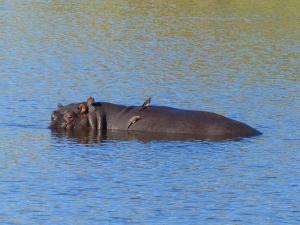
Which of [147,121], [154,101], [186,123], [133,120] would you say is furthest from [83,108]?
[154,101]

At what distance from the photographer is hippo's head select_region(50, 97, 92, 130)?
68.0ft

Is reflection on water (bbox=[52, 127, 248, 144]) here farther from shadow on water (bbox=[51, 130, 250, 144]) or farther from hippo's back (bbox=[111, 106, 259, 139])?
hippo's back (bbox=[111, 106, 259, 139])

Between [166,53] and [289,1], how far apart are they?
13.2 metres

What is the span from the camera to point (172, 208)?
1551 cm

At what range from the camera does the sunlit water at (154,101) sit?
15766mm

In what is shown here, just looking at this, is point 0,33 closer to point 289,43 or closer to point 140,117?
point 289,43

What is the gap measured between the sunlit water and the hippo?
1.34 feet

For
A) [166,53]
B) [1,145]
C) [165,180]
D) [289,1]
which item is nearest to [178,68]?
[166,53]

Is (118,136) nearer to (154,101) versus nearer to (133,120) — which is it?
(133,120)

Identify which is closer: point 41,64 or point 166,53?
point 41,64

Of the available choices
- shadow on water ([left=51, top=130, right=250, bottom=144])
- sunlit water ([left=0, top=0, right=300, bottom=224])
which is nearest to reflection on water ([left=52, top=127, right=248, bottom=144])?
shadow on water ([left=51, top=130, right=250, bottom=144])

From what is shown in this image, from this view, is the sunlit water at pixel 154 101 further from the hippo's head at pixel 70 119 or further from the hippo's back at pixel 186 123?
the hippo's back at pixel 186 123

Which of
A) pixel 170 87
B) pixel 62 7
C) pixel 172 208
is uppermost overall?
pixel 62 7

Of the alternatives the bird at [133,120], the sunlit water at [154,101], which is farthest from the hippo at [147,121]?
the sunlit water at [154,101]
